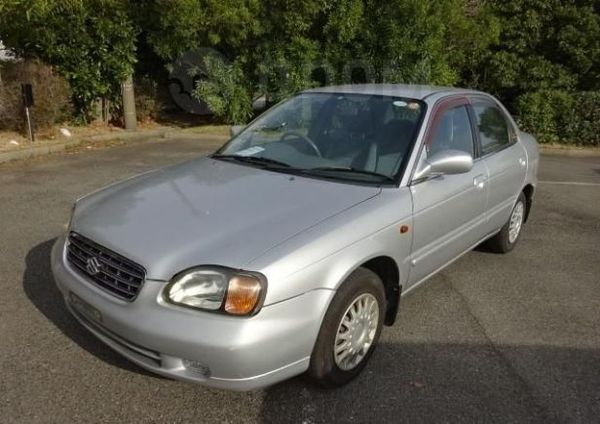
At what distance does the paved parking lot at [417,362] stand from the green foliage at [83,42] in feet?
22.2

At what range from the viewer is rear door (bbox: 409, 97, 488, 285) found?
3342 millimetres

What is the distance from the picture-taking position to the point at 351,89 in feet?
13.5

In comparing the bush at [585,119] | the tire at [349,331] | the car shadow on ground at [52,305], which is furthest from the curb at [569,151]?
the car shadow on ground at [52,305]

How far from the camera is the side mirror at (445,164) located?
10.7 feet

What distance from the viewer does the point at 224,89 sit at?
12383mm

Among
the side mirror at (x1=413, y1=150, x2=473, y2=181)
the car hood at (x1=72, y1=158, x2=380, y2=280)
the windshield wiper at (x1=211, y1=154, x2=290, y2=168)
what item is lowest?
the car hood at (x1=72, y1=158, x2=380, y2=280)

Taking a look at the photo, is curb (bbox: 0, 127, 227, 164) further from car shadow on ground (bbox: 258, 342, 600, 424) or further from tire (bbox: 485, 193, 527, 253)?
car shadow on ground (bbox: 258, 342, 600, 424)

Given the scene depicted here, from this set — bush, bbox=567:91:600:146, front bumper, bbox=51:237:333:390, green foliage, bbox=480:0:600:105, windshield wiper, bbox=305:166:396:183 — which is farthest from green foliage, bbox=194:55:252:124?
front bumper, bbox=51:237:333:390

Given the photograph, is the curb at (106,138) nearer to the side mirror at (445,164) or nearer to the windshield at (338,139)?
the windshield at (338,139)

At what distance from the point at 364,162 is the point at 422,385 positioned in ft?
4.52

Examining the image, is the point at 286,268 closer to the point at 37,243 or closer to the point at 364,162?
the point at 364,162

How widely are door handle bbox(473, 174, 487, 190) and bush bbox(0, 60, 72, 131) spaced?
878 cm

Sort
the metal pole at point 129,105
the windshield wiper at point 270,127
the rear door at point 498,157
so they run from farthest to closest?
1. the metal pole at point 129,105
2. the rear door at point 498,157
3. the windshield wiper at point 270,127

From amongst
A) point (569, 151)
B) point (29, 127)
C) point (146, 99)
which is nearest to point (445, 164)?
point (29, 127)
